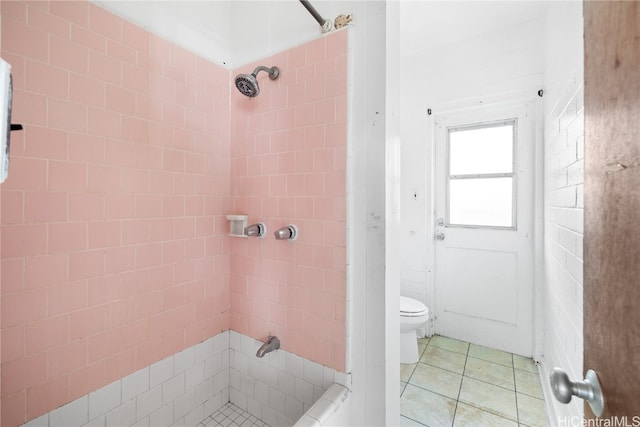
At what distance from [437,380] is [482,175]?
1.68 meters

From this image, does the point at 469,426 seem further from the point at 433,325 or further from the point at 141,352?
the point at 141,352

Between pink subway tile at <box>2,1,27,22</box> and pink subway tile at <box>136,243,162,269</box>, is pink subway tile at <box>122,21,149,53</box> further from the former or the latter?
pink subway tile at <box>136,243,162,269</box>

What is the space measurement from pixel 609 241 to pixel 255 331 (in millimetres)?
1352

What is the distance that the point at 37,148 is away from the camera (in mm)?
870

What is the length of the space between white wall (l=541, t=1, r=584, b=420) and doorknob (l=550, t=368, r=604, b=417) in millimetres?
621

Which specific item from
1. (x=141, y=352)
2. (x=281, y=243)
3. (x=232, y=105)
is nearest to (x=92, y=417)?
(x=141, y=352)

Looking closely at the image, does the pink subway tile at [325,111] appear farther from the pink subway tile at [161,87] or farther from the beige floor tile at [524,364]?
the beige floor tile at [524,364]

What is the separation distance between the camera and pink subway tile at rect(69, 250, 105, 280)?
953 mm

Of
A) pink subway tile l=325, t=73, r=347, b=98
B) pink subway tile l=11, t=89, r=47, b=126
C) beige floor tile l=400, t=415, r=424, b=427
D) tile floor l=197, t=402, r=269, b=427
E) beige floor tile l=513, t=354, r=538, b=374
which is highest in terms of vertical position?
pink subway tile l=325, t=73, r=347, b=98

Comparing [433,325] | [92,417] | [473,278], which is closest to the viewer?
[92,417]

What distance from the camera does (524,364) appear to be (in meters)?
2.06

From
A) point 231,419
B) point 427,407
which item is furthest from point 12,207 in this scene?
point 427,407

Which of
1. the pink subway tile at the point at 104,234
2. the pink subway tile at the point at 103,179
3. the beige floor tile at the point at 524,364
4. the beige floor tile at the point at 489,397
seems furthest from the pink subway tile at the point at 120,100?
the beige floor tile at the point at 524,364
